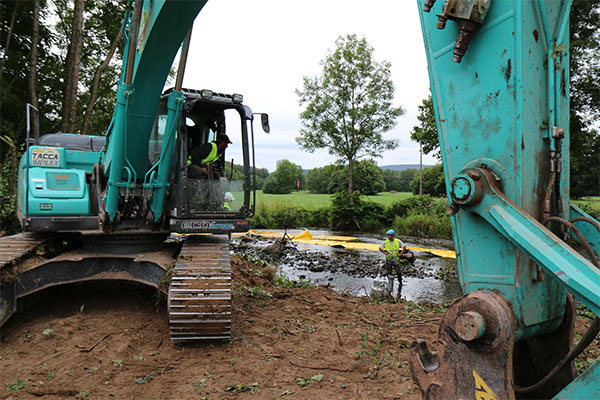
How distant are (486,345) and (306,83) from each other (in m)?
26.5

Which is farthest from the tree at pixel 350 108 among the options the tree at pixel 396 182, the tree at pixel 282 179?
the tree at pixel 396 182

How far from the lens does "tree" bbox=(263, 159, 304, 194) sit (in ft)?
188

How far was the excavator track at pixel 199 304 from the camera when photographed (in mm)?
4477

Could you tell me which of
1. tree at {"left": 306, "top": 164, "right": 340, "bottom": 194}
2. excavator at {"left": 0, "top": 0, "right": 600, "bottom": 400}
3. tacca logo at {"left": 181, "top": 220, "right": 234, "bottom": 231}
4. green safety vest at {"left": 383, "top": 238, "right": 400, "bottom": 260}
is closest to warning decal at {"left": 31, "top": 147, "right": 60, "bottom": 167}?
tacca logo at {"left": 181, "top": 220, "right": 234, "bottom": 231}

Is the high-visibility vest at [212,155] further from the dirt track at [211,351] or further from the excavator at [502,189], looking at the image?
the excavator at [502,189]

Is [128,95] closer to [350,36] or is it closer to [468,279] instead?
[468,279]

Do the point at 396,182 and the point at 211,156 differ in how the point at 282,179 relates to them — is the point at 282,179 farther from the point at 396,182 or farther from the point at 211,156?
the point at 211,156

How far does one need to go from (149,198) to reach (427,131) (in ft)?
67.0

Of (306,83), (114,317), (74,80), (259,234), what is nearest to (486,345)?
(114,317)

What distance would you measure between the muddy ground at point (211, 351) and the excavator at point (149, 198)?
43cm

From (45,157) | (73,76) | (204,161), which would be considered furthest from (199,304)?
(73,76)

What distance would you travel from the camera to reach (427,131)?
23.6m

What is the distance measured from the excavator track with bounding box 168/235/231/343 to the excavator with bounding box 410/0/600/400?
2788 millimetres

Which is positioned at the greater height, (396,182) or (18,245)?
(396,182)
